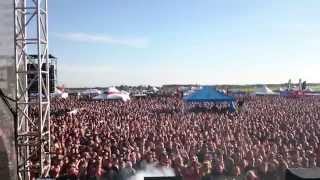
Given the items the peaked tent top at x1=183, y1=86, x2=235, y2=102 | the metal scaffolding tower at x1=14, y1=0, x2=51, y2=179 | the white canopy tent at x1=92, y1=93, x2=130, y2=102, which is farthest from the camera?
the white canopy tent at x1=92, y1=93, x2=130, y2=102

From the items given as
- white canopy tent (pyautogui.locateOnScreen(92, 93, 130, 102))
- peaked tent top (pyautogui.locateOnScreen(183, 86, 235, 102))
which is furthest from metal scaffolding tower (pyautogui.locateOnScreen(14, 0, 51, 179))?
white canopy tent (pyautogui.locateOnScreen(92, 93, 130, 102))

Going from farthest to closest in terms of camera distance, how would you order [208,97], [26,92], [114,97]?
[114,97]
[208,97]
[26,92]

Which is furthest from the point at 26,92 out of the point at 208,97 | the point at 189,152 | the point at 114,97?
the point at 114,97

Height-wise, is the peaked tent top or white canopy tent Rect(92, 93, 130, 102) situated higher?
the peaked tent top

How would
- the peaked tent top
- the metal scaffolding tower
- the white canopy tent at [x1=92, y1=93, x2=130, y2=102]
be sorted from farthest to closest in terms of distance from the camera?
the white canopy tent at [x1=92, y1=93, x2=130, y2=102] < the peaked tent top < the metal scaffolding tower

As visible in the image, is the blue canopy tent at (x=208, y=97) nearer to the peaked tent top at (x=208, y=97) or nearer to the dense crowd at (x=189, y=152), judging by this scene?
the peaked tent top at (x=208, y=97)

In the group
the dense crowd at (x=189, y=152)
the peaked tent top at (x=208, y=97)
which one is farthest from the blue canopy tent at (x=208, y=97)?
the dense crowd at (x=189, y=152)

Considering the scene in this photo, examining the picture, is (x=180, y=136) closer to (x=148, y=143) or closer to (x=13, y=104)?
(x=148, y=143)

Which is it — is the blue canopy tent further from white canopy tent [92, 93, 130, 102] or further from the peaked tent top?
white canopy tent [92, 93, 130, 102]

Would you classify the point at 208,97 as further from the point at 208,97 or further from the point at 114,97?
the point at 114,97

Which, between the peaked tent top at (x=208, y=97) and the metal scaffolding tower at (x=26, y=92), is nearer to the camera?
the metal scaffolding tower at (x=26, y=92)

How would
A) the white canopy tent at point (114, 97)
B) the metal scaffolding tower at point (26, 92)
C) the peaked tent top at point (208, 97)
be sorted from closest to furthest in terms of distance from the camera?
the metal scaffolding tower at point (26, 92)
the peaked tent top at point (208, 97)
the white canopy tent at point (114, 97)

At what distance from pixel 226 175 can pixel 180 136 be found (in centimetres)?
578

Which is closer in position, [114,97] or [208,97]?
[208,97]
